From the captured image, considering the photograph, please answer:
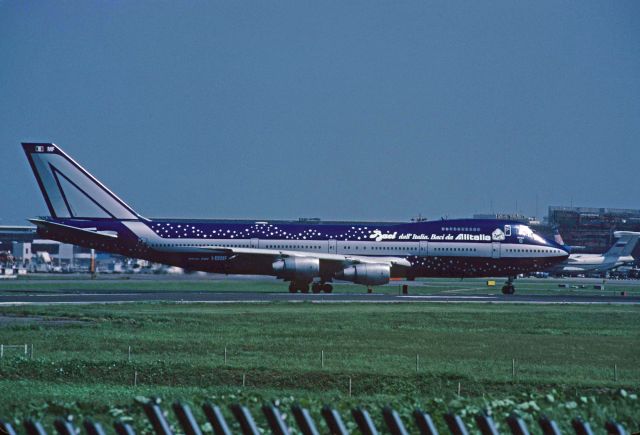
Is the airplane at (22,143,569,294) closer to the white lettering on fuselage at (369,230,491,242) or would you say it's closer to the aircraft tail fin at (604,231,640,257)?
the white lettering on fuselage at (369,230,491,242)

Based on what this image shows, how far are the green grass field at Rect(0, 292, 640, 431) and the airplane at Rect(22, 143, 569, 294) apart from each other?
17796 mm

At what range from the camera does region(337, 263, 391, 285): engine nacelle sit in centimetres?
6588

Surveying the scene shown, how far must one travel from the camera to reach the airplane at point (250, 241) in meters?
66.9

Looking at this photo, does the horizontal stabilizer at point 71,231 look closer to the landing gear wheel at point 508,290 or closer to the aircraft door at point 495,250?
the aircraft door at point 495,250

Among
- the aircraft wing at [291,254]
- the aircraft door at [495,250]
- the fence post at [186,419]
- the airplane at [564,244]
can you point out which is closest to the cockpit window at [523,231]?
the aircraft door at [495,250]

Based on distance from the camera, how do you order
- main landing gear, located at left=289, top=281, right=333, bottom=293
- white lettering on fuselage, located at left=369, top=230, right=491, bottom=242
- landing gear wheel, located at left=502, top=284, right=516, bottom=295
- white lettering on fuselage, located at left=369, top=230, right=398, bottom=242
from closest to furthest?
main landing gear, located at left=289, top=281, right=333, bottom=293 < white lettering on fuselage, located at left=369, top=230, right=398, bottom=242 < white lettering on fuselage, located at left=369, top=230, right=491, bottom=242 < landing gear wheel, located at left=502, top=284, right=516, bottom=295

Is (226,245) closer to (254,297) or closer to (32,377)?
(254,297)

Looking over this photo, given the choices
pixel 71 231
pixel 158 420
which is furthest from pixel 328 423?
pixel 71 231

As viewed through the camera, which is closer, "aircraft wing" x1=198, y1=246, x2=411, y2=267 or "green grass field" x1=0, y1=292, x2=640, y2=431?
"green grass field" x1=0, y1=292, x2=640, y2=431

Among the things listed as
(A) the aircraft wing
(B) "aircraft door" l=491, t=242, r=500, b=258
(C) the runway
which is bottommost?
(C) the runway

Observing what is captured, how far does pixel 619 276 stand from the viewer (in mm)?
142375

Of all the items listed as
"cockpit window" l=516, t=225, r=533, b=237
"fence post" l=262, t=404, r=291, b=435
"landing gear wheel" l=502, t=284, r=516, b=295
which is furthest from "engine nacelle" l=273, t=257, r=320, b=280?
"fence post" l=262, t=404, r=291, b=435

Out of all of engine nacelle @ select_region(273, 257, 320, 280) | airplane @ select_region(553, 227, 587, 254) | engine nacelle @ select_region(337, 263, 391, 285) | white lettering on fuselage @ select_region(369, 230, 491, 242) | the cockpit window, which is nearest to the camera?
engine nacelle @ select_region(273, 257, 320, 280)

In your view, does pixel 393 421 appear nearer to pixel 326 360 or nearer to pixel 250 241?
pixel 326 360
